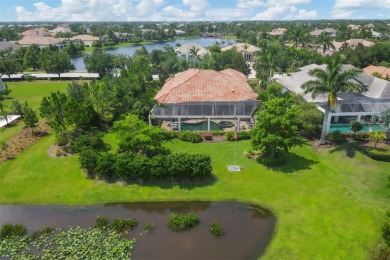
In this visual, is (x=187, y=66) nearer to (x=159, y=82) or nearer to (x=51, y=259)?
(x=159, y=82)

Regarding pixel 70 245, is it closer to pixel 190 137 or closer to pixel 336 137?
pixel 190 137

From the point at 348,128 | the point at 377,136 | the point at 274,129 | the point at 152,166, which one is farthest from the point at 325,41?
the point at 152,166

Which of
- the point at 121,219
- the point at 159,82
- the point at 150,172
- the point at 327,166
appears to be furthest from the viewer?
the point at 159,82

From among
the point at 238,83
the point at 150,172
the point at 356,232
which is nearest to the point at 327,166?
the point at 356,232

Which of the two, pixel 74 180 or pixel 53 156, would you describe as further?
pixel 53 156

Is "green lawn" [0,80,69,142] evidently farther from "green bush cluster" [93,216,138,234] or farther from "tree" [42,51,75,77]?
"green bush cluster" [93,216,138,234]

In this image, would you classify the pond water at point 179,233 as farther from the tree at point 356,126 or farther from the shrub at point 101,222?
the tree at point 356,126

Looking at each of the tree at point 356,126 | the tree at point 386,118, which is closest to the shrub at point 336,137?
the tree at point 356,126
